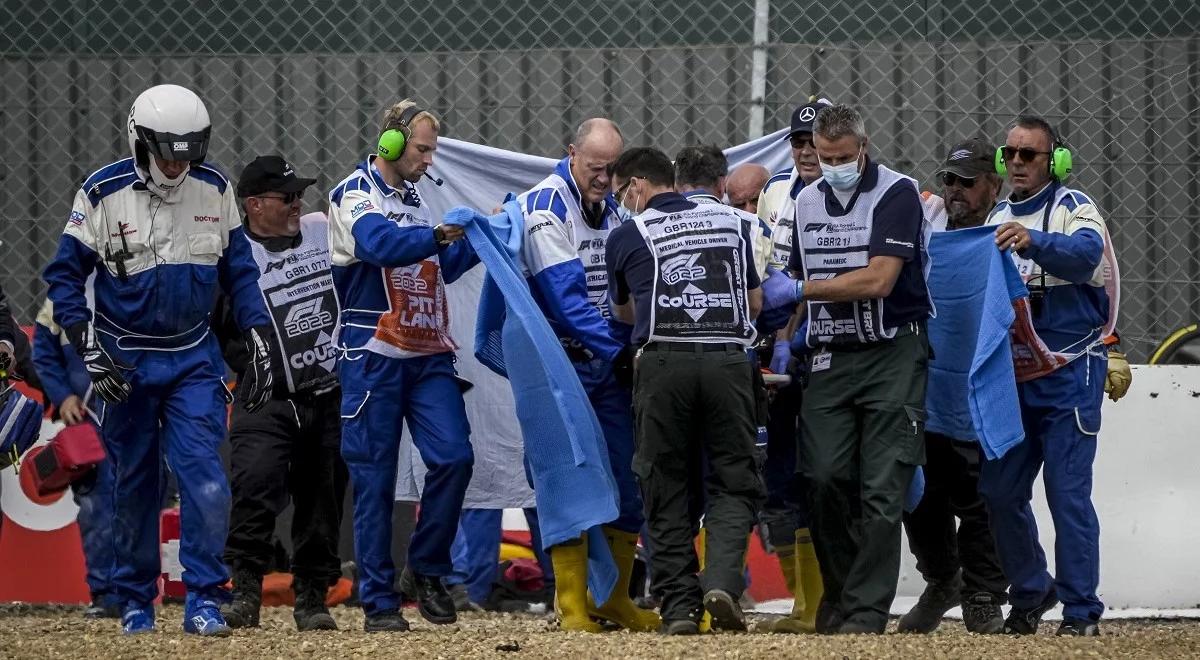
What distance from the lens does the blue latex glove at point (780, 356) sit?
23.3 feet

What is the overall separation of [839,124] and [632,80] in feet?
7.92

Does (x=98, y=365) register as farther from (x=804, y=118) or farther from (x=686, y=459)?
(x=804, y=118)

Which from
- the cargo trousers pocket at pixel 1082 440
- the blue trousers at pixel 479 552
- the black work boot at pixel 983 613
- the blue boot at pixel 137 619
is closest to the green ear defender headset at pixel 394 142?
the blue boot at pixel 137 619

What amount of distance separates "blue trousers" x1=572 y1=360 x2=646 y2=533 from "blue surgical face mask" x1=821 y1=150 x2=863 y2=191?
1042 mm

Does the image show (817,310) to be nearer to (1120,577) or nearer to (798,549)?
(798,549)

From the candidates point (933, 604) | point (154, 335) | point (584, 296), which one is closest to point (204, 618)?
point (154, 335)

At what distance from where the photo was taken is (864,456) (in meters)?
6.31

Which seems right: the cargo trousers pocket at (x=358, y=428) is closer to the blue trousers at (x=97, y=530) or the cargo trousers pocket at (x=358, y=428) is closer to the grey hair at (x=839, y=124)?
the grey hair at (x=839, y=124)

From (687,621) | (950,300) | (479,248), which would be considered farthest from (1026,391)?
(479,248)

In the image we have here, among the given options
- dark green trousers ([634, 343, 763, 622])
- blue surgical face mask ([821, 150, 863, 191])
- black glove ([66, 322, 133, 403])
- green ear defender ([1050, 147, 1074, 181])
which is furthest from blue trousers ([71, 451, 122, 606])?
green ear defender ([1050, 147, 1074, 181])

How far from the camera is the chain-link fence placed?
836cm

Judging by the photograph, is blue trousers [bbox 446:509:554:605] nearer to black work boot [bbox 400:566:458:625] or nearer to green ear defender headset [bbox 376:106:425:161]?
black work boot [bbox 400:566:458:625]

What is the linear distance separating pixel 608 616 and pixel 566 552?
1.16ft

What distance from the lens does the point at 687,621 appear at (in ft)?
20.1
